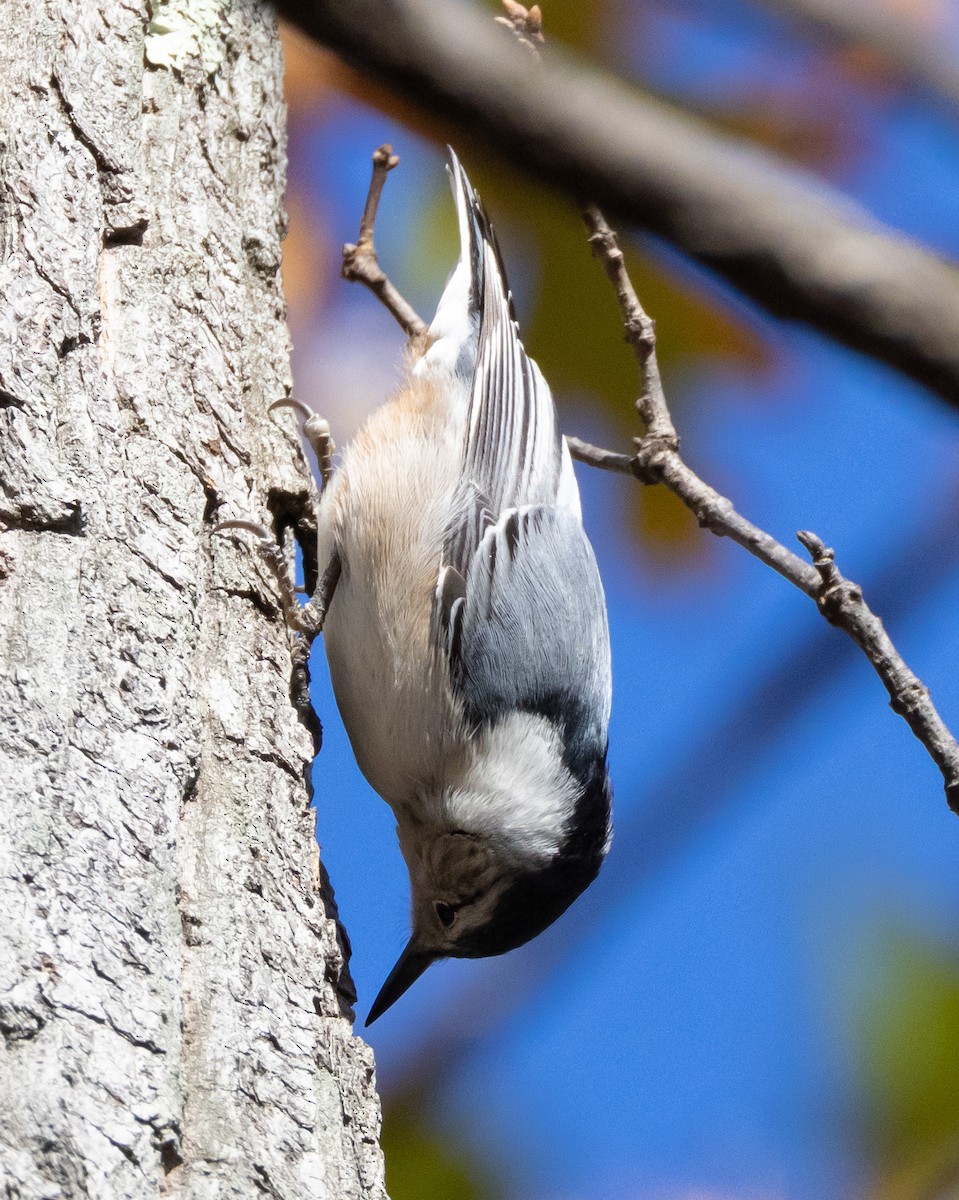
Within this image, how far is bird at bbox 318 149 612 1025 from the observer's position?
8.74 feet

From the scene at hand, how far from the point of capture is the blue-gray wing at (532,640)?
104 inches

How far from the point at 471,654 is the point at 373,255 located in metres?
0.90

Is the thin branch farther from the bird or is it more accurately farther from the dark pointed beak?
the dark pointed beak

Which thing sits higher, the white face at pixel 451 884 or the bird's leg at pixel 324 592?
the bird's leg at pixel 324 592

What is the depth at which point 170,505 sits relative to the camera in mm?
1909

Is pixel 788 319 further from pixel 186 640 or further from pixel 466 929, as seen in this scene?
pixel 466 929

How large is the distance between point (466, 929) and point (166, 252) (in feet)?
4.85

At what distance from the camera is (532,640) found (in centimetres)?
264

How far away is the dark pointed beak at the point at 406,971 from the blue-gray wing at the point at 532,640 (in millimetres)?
593

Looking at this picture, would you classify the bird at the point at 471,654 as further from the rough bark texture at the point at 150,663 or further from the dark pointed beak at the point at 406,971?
the rough bark texture at the point at 150,663

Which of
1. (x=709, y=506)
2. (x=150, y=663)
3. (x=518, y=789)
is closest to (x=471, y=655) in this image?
(x=518, y=789)

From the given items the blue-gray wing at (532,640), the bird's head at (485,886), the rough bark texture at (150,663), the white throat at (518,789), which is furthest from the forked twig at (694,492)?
the bird's head at (485,886)

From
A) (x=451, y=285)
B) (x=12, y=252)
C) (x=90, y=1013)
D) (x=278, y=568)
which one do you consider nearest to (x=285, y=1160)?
(x=90, y=1013)

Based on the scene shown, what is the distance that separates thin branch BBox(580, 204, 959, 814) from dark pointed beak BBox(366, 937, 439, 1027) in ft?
3.66
